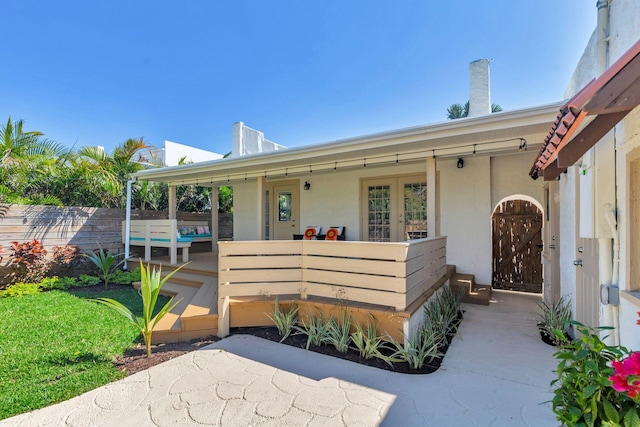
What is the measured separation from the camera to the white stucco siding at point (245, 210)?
9539mm

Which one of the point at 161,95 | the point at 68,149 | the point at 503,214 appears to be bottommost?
the point at 503,214

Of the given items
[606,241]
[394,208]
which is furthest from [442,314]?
[394,208]

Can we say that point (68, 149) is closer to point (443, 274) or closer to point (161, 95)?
point (161, 95)

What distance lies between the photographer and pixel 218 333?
403cm

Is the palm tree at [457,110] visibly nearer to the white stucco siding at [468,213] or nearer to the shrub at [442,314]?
A: the white stucco siding at [468,213]

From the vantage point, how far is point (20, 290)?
5.97 meters

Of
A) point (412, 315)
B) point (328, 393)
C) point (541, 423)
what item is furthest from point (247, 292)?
point (541, 423)

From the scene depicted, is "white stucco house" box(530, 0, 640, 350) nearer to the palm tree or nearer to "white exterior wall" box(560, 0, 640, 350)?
"white exterior wall" box(560, 0, 640, 350)

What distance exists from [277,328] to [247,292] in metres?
0.67

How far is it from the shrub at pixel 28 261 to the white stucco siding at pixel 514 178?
1005 cm

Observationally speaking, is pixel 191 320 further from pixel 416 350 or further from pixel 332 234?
pixel 332 234

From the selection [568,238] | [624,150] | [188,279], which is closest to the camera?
[624,150]

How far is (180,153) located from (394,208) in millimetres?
12070

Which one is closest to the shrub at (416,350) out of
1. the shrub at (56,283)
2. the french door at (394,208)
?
the french door at (394,208)
